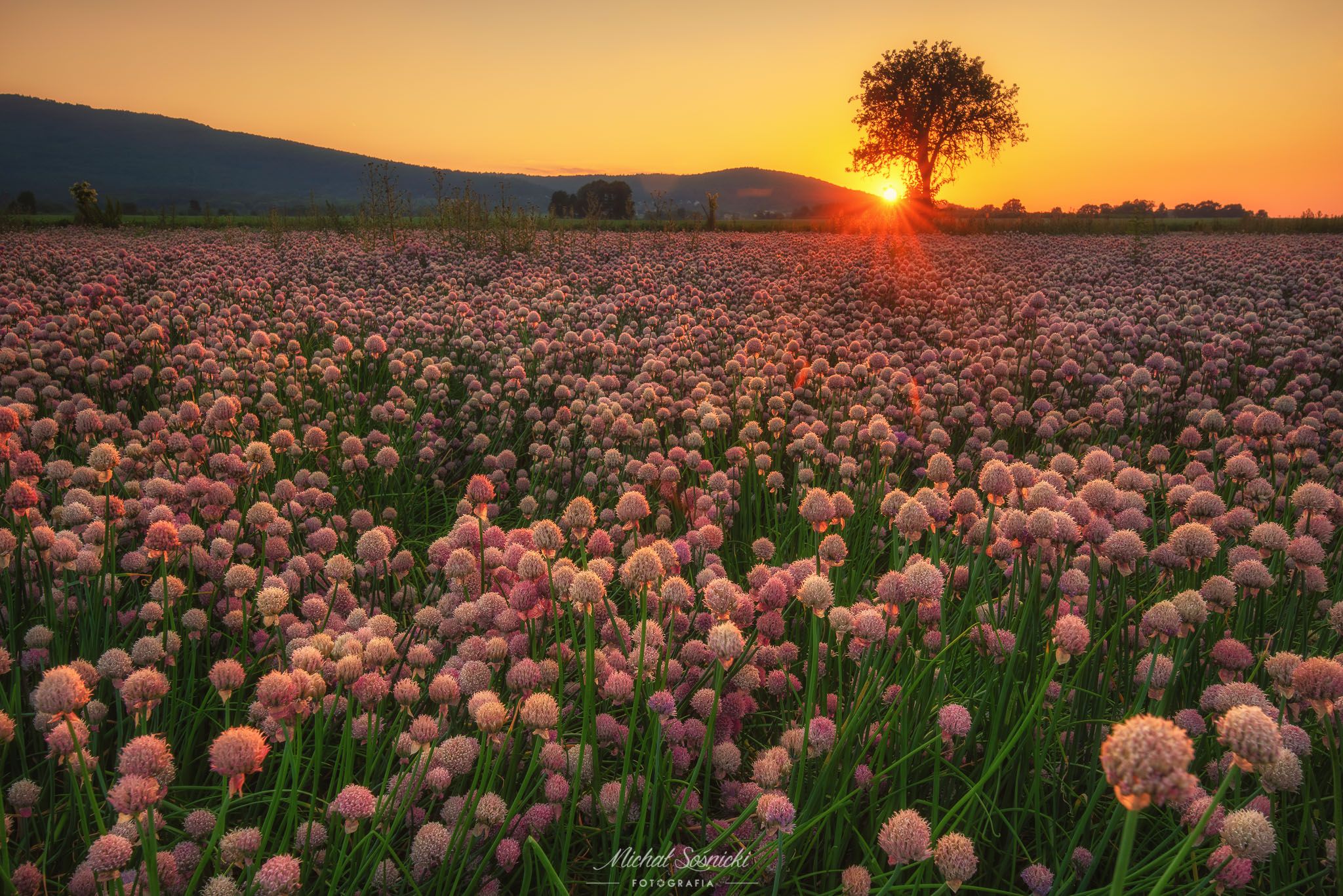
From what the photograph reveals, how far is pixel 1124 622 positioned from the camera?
239cm

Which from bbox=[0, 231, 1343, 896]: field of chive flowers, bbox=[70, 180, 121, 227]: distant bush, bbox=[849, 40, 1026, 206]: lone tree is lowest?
bbox=[0, 231, 1343, 896]: field of chive flowers

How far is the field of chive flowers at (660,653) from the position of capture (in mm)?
1587

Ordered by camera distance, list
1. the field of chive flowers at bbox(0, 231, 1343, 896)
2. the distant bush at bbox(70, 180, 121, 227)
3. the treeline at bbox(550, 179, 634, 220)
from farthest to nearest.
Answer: the treeline at bbox(550, 179, 634, 220)
the distant bush at bbox(70, 180, 121, 227)
the field of chive flowers at bbox(0, 231, 1343, 896)

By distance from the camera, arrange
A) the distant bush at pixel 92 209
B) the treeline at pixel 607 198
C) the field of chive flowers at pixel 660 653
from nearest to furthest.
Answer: the field of chive flowers at pixel 660 653 < the distant bush at pixel 92 209 < the treeline at pixel 607 198

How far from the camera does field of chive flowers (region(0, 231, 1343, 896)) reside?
1587 millimetres

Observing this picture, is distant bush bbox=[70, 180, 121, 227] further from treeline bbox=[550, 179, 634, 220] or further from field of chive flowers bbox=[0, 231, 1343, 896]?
treeline bbox=[550, 179, 634, 220]

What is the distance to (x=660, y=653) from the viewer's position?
213 centimetres

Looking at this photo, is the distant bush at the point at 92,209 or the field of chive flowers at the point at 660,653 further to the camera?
the distant bush at the point at 92,209

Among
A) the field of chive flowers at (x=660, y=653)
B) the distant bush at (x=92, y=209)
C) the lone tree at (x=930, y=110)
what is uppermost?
the lone tree at (x=930, y=110)

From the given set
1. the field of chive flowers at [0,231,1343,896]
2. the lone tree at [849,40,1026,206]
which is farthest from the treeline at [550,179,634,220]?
the field of chive flowers at [0,231,1343,896]

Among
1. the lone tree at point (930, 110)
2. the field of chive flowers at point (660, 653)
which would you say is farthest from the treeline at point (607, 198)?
the field of chive flowers at point (660, 653)

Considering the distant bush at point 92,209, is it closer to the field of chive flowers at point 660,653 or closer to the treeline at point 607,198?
the field of chive flowers at point 660,653

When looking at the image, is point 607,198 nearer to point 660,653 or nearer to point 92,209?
point 92,209

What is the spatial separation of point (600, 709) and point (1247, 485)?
2901mm
